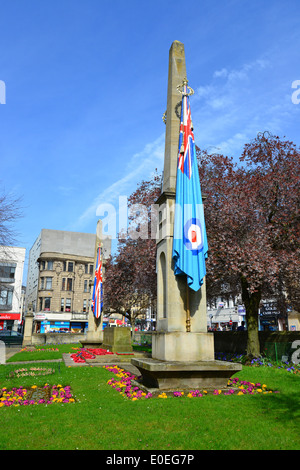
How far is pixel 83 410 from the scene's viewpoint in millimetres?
5879

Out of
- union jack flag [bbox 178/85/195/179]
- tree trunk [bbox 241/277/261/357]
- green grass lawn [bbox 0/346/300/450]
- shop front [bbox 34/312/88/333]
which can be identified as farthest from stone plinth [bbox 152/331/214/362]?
shop front [bbox 34/312/88/333]

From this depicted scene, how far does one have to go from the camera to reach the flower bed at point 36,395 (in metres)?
6.79

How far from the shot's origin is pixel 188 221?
840 cm

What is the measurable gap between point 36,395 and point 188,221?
17.3 ft

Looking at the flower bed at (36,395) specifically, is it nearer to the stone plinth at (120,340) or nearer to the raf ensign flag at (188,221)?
the raf ensign flag at (188,221)

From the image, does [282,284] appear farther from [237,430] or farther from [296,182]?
[237,430]

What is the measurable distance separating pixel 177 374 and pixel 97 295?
14.7 metres

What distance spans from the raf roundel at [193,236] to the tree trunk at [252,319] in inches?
311

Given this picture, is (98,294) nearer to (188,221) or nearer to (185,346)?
(188,221)

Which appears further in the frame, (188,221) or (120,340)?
(120,340)

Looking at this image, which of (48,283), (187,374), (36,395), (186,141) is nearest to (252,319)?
(187,374)

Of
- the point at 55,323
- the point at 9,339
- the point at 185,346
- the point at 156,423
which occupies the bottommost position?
the point at 156,423

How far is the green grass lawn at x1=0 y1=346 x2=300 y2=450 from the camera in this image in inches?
165
